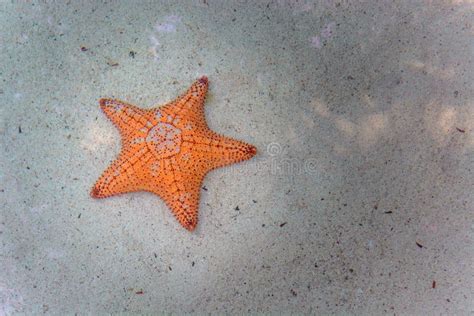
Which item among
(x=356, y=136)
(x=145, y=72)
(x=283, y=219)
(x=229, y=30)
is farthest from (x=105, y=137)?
(x=356, y=136)

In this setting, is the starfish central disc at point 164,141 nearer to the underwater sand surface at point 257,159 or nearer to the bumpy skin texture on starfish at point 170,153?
the bumpy skin texture on starfish at point 170,153

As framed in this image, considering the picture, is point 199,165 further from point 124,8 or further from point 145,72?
point 124,8

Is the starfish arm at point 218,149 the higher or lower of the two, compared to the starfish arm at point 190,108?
lower

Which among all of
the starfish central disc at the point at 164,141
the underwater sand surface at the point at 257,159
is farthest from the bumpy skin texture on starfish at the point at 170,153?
the underwater sand surface at the point at 257,159

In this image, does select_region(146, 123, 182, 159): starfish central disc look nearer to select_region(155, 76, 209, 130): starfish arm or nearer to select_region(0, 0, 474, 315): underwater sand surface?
select_region(155, 76, 209, 130): starfish arm

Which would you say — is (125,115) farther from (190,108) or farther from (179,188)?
(179,188)

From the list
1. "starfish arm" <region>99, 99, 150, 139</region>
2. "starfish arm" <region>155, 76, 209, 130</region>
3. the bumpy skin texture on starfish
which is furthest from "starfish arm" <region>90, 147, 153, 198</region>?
"starfish arm" <region>155, 76, 209, 130</region>
